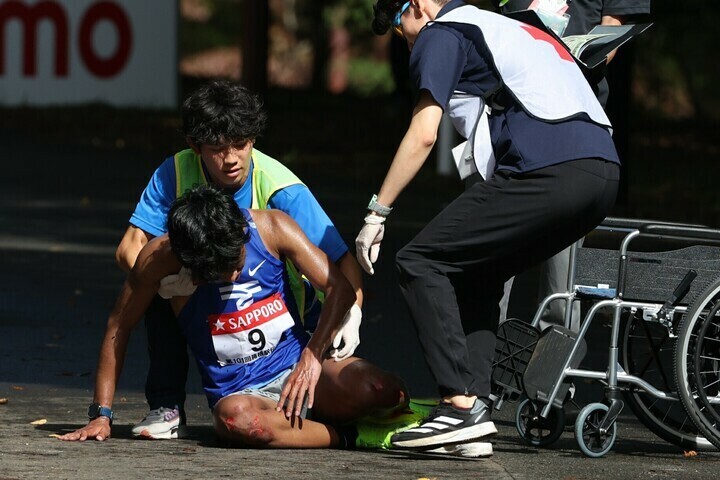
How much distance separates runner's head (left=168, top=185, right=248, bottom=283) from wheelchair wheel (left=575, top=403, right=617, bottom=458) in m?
1.31

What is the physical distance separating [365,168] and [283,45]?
27.1m

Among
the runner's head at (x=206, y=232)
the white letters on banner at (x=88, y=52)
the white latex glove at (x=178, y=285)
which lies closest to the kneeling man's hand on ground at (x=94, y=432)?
the white latex glove at (x=178, y=285)

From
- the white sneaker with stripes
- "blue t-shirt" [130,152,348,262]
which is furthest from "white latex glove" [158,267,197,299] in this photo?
the white sneaker with stripes

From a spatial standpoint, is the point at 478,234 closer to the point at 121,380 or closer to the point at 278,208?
the point at 278,208

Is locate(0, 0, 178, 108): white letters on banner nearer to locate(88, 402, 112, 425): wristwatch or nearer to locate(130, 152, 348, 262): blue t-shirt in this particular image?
locate(130, 152, 348, 262): blue t-shirt

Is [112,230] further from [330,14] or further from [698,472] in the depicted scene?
[330,14]

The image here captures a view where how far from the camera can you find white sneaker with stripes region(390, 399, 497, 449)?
16.9ft

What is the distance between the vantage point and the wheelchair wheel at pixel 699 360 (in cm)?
528

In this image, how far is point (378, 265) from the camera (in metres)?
10.5

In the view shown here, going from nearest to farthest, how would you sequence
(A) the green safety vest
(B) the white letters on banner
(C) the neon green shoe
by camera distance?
(C) the neon green shoe → (A) the green safety vest → (B) the white letters on banner

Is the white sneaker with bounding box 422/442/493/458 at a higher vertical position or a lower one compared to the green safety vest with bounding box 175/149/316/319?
lower

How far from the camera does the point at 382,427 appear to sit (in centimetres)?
552

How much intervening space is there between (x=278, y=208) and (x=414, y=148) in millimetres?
684

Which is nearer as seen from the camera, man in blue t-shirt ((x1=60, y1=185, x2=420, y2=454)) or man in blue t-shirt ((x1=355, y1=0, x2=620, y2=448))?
man in blue t-shirt ((x1=355, y1=0, x2=620, y2=448))
